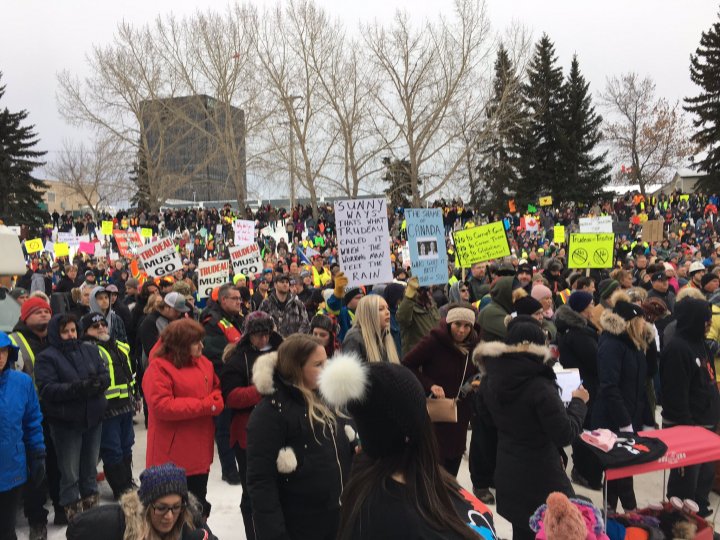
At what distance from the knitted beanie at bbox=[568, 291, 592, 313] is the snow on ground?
59.5 inches

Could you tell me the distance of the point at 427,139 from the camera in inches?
1314

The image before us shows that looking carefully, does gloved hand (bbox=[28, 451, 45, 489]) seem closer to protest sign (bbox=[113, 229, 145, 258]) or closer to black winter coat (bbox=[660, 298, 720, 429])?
black winter coat (bbox=[660, 298, 720, 429])

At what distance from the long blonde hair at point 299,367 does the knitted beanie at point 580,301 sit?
10.7 feet

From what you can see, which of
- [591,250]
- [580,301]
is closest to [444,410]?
[580,301]

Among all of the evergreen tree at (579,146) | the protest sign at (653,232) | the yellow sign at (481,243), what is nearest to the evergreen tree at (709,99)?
the evergreen tree at (579,146)

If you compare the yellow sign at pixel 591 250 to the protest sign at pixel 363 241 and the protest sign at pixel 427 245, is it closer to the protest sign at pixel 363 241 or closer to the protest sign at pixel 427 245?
the protest sign at pixel 427 245

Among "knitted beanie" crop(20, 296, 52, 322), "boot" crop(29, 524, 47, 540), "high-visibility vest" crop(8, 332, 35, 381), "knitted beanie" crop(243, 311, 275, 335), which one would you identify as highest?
"knitted beanie" crop(20, 296, 52, 322)

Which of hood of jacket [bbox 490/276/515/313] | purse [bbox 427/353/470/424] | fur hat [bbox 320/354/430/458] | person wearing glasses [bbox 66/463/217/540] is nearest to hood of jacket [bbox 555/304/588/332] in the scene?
hood of jacket [bbox 490/276/515/313]

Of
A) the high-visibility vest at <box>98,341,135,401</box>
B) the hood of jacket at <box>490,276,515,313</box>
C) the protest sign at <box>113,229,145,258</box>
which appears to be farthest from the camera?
the protest sign at <box>113,229,145,258</box>

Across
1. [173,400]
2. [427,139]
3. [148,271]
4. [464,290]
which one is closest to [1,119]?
[427,139]

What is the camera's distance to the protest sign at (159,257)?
30.3 ft

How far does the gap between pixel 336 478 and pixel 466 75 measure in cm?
3195

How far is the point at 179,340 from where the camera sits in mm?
4148

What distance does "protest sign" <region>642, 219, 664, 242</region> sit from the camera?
66.4ft
